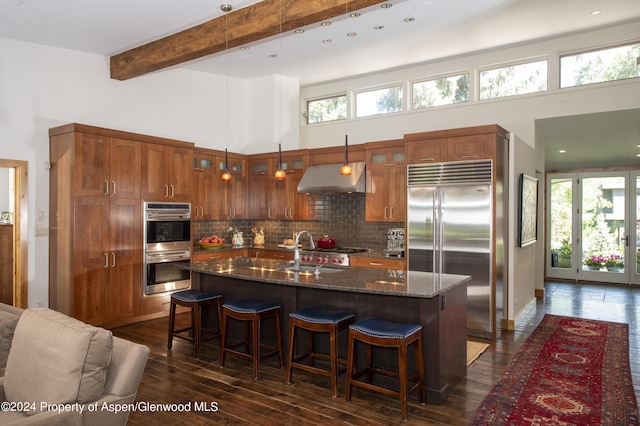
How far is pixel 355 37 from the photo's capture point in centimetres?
589

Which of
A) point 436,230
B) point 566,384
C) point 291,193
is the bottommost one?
point 566,384

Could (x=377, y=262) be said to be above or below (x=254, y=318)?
above

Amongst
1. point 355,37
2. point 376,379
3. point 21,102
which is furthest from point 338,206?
point 21,102

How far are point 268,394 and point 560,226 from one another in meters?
8.93

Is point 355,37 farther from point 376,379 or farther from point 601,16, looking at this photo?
point 376,379

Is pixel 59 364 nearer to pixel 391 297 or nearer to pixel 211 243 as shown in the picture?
pixel 391 297

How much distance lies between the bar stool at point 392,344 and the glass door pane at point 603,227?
8200 mm

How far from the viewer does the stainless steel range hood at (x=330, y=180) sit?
6684 mm

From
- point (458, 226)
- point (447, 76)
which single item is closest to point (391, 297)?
point (458, 226)

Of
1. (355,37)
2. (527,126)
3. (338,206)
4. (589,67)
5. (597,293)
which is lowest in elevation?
(597,293)

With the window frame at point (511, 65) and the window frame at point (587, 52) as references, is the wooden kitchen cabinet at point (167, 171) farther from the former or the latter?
the window frame at point (587, 52)

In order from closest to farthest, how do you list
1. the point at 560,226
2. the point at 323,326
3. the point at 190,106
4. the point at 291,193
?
1. the point at 323,326
2. the point at 190,106
3. the point at 291,193
4. the point at 560,226

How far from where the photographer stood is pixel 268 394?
364 cm

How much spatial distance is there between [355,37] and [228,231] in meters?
3.99
